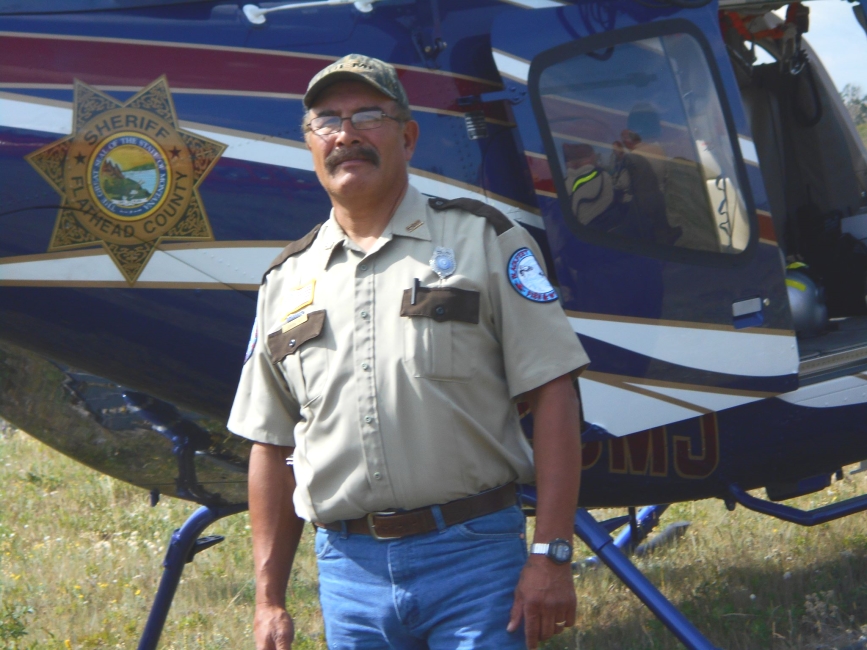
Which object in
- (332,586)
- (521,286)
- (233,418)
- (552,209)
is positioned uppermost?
(552,209)

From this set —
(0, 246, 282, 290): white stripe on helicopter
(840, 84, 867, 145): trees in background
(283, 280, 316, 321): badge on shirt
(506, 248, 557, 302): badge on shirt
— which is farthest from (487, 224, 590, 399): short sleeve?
(840, 84, 867, 145): trees in background

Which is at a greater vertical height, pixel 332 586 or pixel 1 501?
pixel 1 501

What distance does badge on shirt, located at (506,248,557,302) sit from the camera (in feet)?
6.42

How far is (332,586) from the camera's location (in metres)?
2.03

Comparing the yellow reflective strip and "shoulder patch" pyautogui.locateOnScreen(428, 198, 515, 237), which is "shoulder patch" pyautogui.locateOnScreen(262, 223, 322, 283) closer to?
"shoulder patch" pyautogui.locateOnScreen(428, 198, 515, 237)

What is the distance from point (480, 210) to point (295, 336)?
47cm

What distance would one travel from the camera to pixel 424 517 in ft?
6.31

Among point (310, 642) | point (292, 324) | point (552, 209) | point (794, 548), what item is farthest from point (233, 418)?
point (794, 548)

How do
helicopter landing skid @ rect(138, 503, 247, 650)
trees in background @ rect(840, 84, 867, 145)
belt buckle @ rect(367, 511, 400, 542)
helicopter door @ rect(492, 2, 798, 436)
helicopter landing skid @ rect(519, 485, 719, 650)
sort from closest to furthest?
belt buckle @ rect(367, 511, 400, 542), helicopter landing skid @ rect(519, 485, 719, 650), helicopter door @ rect(492, 2, 798, 436), helicopter landing skid @ rect(138, 503, 247, 650), trees in background @ rect(840, 84, 867, 145)

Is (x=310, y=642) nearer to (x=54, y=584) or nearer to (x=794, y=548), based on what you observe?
(x=54, y=584)

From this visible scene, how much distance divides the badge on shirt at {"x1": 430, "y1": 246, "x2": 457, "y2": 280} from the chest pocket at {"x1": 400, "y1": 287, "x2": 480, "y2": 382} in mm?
43

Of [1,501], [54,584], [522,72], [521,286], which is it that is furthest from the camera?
[1,501]

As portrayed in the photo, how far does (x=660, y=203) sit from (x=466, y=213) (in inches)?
50.5

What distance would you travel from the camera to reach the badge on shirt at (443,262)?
6.41 ft
